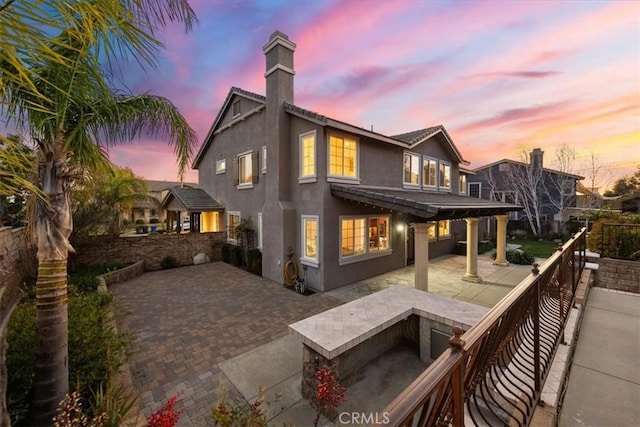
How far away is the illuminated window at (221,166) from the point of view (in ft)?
48.5

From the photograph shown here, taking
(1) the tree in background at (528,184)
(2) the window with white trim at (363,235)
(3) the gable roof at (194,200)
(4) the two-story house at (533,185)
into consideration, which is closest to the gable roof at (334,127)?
(3) the gable roof at (194,200)

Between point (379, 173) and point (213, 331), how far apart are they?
8.17 m

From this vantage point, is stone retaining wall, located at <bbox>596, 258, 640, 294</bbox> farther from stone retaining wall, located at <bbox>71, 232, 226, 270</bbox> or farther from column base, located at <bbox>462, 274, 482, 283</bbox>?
stone retaining wall, located at <bbox>71, 232, 226, 270</bbox>

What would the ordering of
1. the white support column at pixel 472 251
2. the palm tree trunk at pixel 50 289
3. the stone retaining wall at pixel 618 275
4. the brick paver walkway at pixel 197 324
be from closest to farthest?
1. the palm tree trunk at pixel 50 289
2. the brick paver walkway at pixel 197 324
3. the stone retaining wall at pixel 618 275
4. the white support column at pixel 472 251

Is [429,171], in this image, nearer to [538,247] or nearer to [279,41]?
[279,41]

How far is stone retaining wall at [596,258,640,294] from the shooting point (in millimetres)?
6664

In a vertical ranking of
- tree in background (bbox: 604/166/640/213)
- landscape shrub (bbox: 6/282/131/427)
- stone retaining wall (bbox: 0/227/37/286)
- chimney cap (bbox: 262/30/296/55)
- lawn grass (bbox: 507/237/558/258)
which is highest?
chimney cap (bbox: 262/30/296/55)

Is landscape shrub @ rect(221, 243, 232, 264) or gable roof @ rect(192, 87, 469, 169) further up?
gable roof @ rect(192, 87, 469, 169)

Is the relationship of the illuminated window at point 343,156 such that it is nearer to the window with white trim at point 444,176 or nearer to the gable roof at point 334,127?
the gable roof at point 334,127

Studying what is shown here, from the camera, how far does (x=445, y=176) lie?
48.1ft

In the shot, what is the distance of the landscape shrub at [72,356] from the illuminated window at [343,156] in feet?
23.3

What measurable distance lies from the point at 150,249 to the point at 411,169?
13.1 metres

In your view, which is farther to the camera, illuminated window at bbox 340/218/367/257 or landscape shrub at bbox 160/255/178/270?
landscape shrub at bbox 160/255/178/270

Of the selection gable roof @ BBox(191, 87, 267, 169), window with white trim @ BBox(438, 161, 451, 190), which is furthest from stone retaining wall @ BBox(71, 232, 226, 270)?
window with white trim @ BBox(438, 161, 451, 190)
